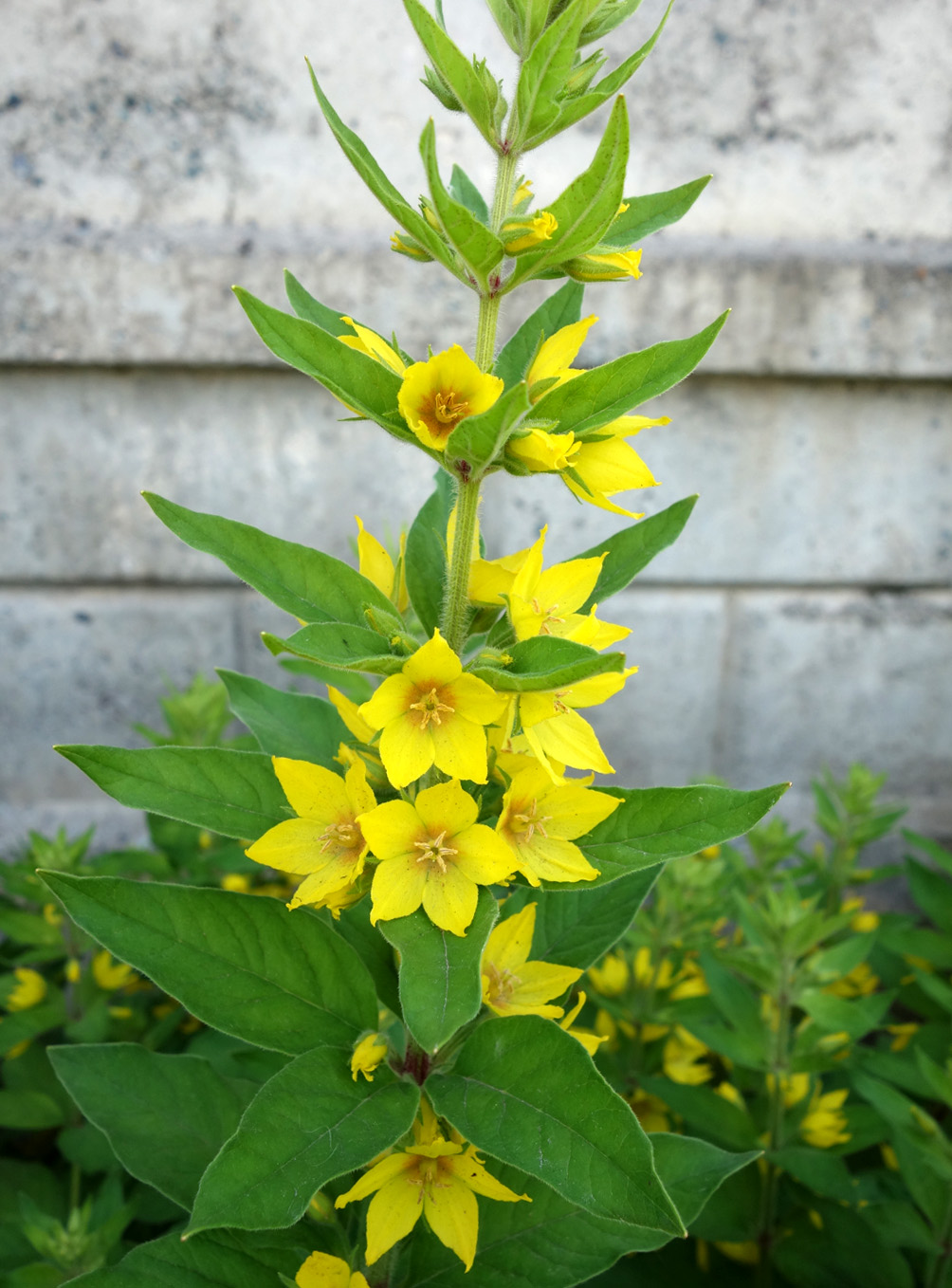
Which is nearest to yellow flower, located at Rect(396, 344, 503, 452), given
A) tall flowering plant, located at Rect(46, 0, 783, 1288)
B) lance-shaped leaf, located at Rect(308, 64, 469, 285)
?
tall flowering plant, located at Rect(46, 0, 783, 1288)

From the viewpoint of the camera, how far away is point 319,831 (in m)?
0.87

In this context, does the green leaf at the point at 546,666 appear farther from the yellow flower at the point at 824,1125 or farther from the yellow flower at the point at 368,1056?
the yellow flower at the point at 824,1125

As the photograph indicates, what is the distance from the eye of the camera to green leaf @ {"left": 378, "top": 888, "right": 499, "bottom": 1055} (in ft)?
2.32

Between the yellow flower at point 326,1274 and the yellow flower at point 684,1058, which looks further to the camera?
the yellow flower at point 684,1058

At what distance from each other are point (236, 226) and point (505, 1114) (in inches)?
93.5

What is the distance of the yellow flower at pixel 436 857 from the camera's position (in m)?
0.80

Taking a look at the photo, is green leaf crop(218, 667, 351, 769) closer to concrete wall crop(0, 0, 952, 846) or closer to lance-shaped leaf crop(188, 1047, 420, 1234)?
lance-shaped leaf crop(188, 1047, 420, 1234)

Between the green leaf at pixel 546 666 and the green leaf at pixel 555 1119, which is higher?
the green leaf at pixel 546 666

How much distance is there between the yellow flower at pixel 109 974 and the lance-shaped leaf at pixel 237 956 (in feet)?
3.42

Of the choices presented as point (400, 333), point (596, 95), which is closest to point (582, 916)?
point (596, 95)

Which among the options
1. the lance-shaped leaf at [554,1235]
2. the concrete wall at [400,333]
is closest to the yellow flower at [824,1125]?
the lance-shaped leaf at [554,1235]

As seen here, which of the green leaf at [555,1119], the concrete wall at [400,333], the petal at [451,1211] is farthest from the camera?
the concrete wall at [400,333]

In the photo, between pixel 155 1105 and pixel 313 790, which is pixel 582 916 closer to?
pixel 313 790

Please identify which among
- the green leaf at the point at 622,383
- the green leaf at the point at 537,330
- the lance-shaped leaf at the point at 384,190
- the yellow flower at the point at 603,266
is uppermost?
the lance-shaped leaf at the point at 384,190
